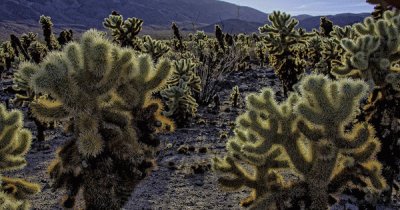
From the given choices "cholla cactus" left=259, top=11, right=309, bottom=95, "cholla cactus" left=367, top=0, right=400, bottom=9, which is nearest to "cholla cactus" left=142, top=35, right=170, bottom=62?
"cholla cactus" left=259, top=11, right=309, bottom=95

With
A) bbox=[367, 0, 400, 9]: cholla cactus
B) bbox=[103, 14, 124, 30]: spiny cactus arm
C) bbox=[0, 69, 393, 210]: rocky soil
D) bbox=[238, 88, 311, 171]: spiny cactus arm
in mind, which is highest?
bbox=[367, 0, 400, 9]: cholla cactus

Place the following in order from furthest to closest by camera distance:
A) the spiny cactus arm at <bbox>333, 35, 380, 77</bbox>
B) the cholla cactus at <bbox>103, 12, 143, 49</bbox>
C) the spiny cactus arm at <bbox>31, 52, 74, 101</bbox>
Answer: the cholla cactus at <bbox>103, 12, 143, 49</bbox>, the spiny cactus arm at <bbox>333, 35, 380, 77</bbox>, the spiny cactus arm at <bbox>31, 52, 74, 101</bbox>

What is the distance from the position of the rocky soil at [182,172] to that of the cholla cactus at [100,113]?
283 cm

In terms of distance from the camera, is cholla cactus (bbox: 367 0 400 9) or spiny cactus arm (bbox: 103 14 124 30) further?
spiny cactus arm (bbox: 103 14 124 30)

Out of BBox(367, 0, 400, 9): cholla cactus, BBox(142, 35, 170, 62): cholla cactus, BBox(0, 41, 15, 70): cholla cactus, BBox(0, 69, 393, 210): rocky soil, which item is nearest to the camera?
BBox(0, 69, 393, 210): rocky soil

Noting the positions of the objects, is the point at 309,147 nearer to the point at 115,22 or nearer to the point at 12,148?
the point at 12,148

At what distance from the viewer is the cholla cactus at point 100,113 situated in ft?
14.7

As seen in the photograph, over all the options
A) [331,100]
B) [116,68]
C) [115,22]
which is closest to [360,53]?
[331,100]

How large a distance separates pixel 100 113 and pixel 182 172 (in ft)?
16.9

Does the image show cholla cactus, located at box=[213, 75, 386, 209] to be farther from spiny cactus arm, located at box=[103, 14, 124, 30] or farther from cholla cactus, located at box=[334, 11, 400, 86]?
spiny cactus arm, located at box=[103, 14, 124, 30]

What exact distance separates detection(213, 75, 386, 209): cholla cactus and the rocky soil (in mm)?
3282

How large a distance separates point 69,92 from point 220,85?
671 inches

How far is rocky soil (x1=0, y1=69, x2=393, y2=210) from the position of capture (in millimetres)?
7977

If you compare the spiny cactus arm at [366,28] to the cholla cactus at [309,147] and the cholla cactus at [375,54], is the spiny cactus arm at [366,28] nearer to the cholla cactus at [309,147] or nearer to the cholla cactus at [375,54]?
the cholla cactus at [375,54]
